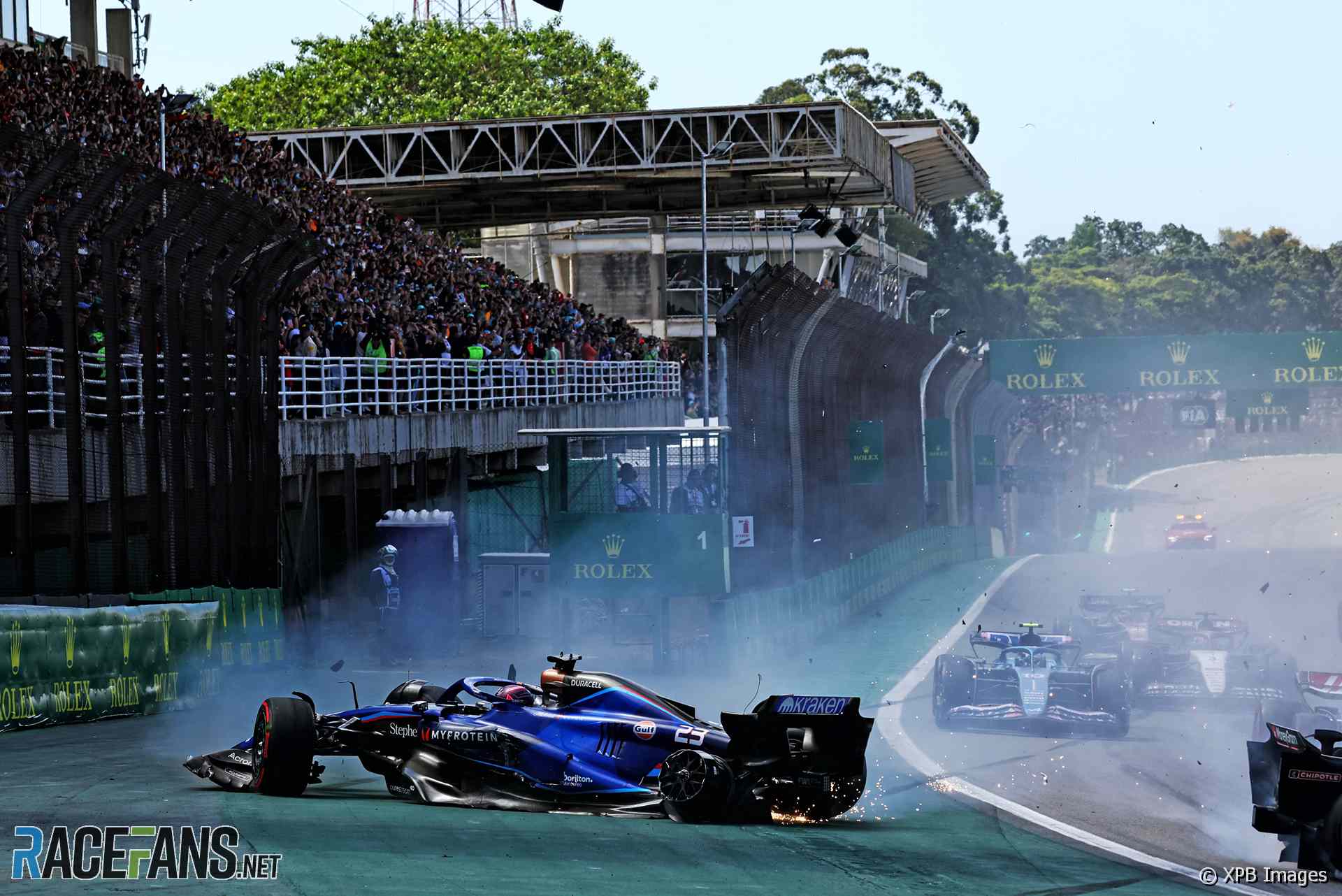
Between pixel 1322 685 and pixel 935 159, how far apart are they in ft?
151

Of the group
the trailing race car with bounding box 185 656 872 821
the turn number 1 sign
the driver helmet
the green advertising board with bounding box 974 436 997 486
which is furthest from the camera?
the green advertising board with bounding box 974 436 997 486

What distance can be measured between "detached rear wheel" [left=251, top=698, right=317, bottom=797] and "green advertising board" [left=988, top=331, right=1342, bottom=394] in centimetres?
3071

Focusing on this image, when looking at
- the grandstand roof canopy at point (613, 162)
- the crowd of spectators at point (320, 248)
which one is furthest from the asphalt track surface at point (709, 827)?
the grandstand roof canopy at point (613, 162)

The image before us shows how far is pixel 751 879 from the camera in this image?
8.19m

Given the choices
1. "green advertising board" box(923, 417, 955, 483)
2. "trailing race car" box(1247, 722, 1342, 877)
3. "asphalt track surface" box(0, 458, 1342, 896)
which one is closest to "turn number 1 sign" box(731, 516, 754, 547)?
"asphalt track surface" box(0, 458, 1342, 896)

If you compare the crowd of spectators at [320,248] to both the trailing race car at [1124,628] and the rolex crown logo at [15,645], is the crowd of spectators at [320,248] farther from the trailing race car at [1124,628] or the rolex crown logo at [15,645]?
the trailing race car at [1124,628]

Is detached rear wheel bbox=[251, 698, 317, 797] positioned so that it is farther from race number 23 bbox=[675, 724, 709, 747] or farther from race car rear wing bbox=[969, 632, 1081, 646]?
race car rear wing bbox=[969, 632, 1081, 646]

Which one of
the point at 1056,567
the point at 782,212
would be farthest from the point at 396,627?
the point at 782,212

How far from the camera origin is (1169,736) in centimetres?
1545

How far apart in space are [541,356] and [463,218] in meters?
21.9

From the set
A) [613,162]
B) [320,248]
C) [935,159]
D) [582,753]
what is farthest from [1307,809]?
[935,159]

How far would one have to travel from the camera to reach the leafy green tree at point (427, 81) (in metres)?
76.3

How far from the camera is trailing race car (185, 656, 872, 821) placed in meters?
9.98

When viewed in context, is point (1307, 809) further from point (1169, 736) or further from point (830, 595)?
point (830, 595)
